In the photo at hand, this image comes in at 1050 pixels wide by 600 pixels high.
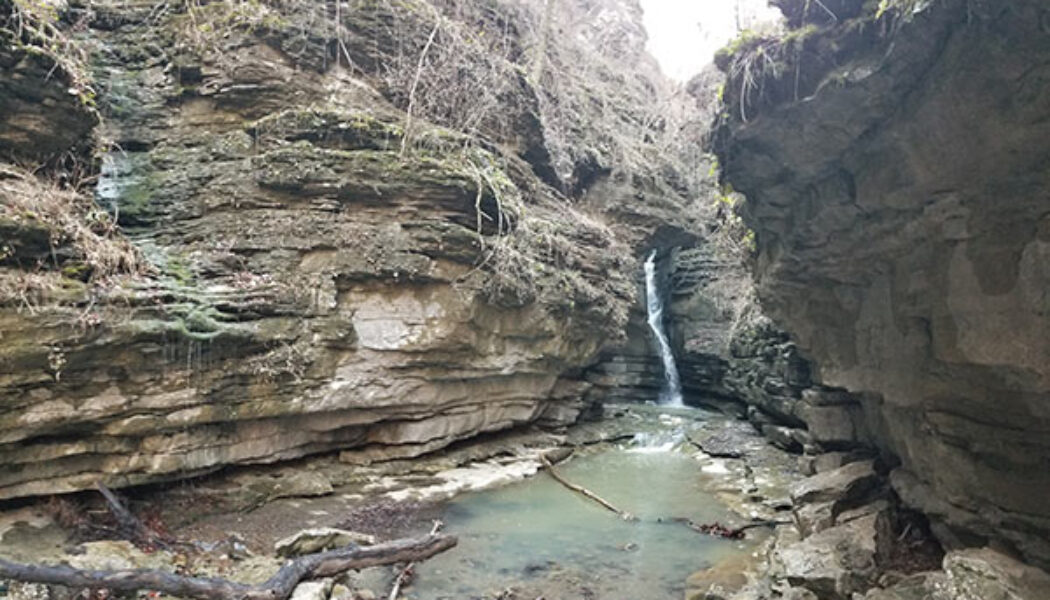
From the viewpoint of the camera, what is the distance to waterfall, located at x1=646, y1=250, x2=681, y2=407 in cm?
2122

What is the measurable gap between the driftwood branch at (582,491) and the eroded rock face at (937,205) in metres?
3.97

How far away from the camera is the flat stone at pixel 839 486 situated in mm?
7516

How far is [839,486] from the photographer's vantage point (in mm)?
7598

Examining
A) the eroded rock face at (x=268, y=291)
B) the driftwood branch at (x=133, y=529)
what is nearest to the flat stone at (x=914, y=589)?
the driftwood branch at (x=133, y=529)

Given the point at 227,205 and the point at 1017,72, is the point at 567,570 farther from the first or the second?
the point at 227,205

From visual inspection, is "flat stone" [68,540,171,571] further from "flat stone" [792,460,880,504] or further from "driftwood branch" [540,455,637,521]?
"flat stone" [792,460,880,504]

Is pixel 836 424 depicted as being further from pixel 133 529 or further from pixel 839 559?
pixel 133 529

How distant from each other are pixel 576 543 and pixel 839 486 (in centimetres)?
344

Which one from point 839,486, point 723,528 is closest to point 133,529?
point 723,528

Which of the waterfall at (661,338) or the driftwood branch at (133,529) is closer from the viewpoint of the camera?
the driftwood branch at (133,529)

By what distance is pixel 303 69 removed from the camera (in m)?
11.2

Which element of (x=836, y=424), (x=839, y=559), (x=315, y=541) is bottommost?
(x=315, y=541)

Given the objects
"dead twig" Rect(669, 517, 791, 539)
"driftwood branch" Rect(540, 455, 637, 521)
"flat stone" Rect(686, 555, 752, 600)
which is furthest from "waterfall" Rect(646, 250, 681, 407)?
"flat stone" Rect(686, 555, 752, 600)

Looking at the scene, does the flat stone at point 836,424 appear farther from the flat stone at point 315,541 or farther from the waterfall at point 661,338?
the waterfall at point 661,338
